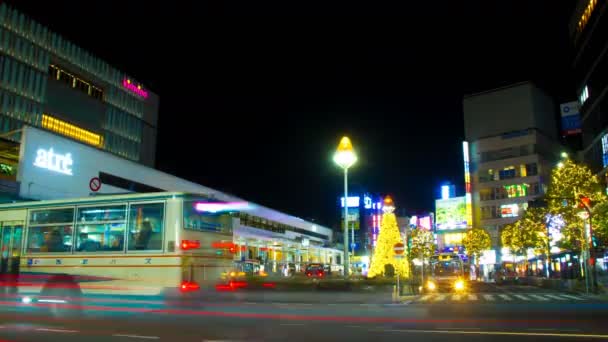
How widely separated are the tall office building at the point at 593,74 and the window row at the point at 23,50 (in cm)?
6373

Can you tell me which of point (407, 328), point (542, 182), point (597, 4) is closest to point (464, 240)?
point (542, 182)

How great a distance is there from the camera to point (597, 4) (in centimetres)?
5056

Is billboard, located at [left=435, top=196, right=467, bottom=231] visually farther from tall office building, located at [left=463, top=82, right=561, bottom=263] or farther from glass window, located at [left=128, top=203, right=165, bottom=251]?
glass window, located at [left=128, top=203, right=165, bottom=251]

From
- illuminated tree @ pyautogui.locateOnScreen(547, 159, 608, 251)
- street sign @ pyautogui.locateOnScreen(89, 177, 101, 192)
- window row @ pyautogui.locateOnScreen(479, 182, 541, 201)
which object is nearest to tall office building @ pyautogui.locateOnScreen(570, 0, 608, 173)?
illuminated tree @ pyautogui.locateOnScreen(547, 159, 608, 251)

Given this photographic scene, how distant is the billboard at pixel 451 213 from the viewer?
91812mm

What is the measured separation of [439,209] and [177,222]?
86742 millimetres

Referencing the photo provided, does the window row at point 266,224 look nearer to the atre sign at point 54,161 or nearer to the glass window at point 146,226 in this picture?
the atre sign at point 54,161

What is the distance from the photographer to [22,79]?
208 ft

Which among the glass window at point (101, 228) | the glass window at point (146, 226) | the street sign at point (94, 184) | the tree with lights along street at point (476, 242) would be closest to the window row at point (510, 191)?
the tree with lights along street at point (476, 242)

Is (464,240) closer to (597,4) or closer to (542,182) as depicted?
(542,182)

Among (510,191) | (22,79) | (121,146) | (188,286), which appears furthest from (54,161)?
(510,191)

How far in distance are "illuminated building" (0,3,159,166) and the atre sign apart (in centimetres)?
3022

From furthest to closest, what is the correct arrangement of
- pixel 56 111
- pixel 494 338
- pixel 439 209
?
pixel 439 209
pixel 56 111
pixel 494 338

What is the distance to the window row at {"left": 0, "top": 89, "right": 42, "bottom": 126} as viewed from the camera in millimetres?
61562
